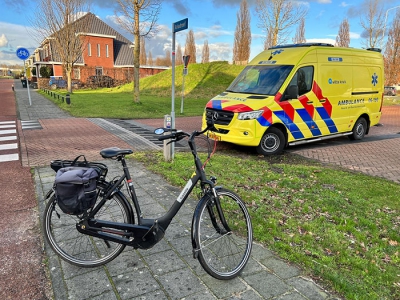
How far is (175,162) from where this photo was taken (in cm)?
634

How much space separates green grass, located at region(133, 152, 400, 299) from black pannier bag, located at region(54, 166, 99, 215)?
1951 mm

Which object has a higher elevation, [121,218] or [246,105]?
[246,105]

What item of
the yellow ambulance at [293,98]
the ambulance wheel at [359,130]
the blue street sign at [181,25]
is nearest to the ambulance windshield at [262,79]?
the yellow ambulance at [293,98]

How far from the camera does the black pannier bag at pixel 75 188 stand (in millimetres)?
2367

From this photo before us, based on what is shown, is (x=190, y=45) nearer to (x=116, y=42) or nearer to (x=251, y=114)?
(x=116, y=42)

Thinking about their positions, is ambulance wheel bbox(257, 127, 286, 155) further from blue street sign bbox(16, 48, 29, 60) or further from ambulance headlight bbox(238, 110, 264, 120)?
blue street sign bbox(16, 48, 29, 60)

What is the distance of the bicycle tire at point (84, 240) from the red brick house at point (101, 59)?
3772 cm

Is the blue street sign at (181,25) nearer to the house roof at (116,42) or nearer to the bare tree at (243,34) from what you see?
the bare tree at (243,34)

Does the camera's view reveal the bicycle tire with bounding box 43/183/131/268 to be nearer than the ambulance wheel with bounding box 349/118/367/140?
Yes

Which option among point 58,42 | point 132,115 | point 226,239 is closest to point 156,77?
point 58,42

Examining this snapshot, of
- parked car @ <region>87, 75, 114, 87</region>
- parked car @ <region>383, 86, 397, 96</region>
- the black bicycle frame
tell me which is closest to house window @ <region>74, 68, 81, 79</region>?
parked car @ <region>87, 75, 114, 87</region>

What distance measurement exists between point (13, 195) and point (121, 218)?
8.94ft

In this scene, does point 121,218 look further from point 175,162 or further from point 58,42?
point 58,42

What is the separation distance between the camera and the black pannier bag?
93.2 inches
